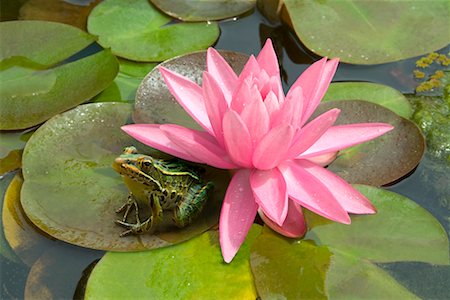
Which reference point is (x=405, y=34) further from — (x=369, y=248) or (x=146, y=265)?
(x=146, y=265)

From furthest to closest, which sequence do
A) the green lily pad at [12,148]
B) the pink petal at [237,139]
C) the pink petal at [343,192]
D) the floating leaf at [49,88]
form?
the floating leaf at [49,88], the green lily pad at [12,148], the pink petal at [343,192], the pink petal at [237,139]

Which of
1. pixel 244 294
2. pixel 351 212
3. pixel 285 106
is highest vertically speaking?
pixel 285 106

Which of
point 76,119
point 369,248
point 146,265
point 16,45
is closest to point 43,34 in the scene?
point 16,45

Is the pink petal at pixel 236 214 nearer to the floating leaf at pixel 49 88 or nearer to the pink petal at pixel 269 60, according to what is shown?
the pink petal at pixel 269 60

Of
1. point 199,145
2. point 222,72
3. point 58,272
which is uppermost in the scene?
point 222,72

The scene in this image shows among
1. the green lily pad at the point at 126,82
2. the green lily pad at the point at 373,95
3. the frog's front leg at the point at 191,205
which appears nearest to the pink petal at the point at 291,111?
the frog's front leg at the point at 191,205

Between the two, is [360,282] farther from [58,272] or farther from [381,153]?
[58,272]

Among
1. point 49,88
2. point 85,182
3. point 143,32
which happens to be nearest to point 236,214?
point 85,182
